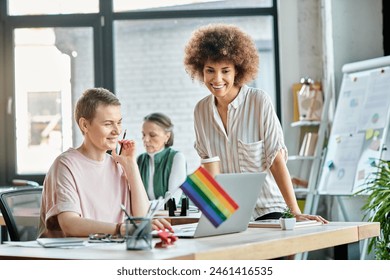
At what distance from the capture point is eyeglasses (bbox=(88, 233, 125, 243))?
7.27 ft

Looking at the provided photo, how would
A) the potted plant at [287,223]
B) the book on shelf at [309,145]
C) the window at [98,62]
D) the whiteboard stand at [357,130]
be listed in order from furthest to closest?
1. the window at [98,62]
2. the book on shelf at [309,145]
3. the whiteboard stand at [357,130]
4. the potted plant at [287,223]

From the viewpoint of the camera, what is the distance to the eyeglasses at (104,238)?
2215mm

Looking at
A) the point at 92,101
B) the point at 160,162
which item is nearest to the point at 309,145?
the point at 160,162

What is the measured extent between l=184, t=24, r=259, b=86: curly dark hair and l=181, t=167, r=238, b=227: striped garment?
0.84m

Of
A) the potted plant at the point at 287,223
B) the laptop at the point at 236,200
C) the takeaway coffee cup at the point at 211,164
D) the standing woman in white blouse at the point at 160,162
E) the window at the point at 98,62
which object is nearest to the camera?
the laptop at the point at 236,200

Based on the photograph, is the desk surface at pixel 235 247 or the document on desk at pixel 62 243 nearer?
the desk surface at pixel 235 247

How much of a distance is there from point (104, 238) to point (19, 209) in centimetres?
118

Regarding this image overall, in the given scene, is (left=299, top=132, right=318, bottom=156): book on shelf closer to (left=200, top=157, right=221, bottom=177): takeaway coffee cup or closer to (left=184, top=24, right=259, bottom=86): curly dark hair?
(left=184, top=24, right=259, bottom=86): curly dark hair

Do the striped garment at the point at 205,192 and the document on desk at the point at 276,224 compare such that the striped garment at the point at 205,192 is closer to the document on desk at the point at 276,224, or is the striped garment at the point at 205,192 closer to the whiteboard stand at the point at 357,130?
the document on desk at the point at 276,224

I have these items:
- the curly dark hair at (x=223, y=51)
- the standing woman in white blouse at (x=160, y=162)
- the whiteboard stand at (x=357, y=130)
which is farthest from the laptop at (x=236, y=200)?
the whiteboard stand at (x=357, y=130)

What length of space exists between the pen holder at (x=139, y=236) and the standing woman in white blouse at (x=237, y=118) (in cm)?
98
